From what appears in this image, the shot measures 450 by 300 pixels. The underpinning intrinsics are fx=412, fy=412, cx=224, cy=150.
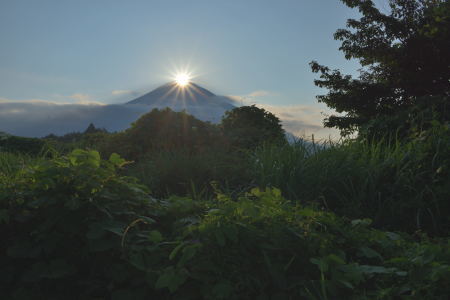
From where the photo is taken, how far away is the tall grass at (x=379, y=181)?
5.01 m

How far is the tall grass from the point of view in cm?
501

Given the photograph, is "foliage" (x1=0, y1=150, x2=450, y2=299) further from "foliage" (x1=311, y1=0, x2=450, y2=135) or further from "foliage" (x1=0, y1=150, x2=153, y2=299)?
"foliage" (x1=311, y1=0, x2=450, y2=135)

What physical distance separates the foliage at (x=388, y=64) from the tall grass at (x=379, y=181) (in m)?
14.8

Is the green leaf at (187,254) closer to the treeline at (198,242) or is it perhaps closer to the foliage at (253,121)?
the treeline at (198,242)

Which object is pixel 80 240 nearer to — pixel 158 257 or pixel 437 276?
pixel 158 257

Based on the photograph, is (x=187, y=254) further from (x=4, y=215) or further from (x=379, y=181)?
(x=379, y=181)

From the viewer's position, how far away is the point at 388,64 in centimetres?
2094

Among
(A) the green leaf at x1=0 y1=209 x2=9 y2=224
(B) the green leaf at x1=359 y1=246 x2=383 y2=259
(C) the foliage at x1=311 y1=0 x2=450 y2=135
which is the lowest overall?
(B) the green leaf at x1=359 y1=246 x2=383 y2=259

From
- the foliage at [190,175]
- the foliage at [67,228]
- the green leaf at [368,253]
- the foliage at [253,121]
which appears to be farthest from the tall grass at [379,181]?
the foliage at [253,121]

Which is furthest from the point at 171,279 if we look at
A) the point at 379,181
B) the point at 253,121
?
the point at 253,121

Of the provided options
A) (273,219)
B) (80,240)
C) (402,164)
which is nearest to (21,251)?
(80,240)

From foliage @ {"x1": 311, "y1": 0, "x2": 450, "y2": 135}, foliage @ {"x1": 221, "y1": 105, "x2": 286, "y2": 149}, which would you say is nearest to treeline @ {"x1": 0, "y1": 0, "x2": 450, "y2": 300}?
foliage @ {"x1": 221, "y1": 105, "x2": 286, "y2": 149}

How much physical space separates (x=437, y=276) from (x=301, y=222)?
0.84 meters

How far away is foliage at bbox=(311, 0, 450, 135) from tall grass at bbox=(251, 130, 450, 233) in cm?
1481
